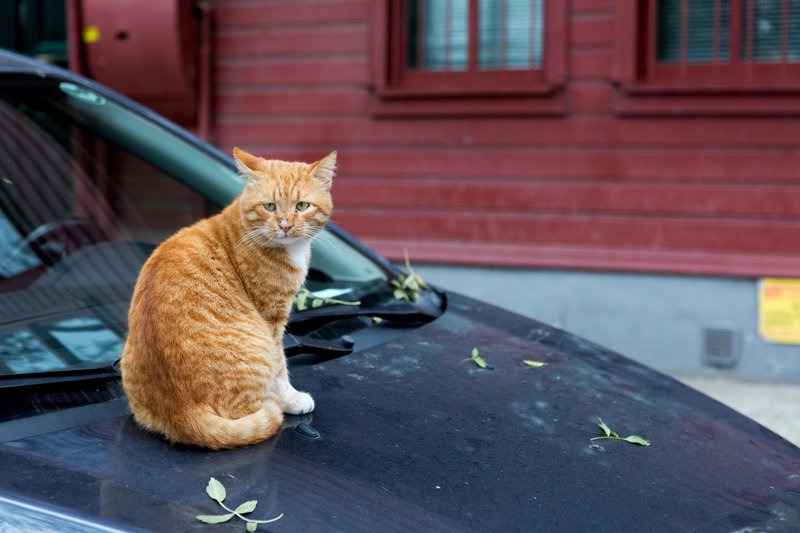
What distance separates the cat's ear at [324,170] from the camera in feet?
7.91

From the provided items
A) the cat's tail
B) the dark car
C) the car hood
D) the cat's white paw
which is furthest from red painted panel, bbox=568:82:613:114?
the cat's tail

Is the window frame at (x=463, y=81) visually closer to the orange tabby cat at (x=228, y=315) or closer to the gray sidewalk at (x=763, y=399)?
the gray sidewalk at (x=763, y=399)

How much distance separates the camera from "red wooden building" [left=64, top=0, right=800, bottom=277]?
6324 millimetres

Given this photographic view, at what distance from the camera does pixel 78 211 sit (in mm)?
3312

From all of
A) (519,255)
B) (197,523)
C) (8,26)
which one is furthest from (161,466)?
(8,26)

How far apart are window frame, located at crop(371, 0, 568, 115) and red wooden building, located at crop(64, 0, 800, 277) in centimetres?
1

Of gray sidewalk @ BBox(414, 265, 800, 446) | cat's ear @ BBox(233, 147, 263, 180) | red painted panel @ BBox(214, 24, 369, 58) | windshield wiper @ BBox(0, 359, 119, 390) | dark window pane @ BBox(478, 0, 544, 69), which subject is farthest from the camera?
red painted panel @ BBox(214, 24, 369, 58)

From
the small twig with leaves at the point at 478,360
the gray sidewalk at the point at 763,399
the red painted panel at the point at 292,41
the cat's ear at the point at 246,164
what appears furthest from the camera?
the red painted panel at the point at 292,41

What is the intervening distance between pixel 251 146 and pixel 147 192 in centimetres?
111

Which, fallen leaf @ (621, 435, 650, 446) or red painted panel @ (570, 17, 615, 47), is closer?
fallen leaf @ (621, 435, 650, 446)

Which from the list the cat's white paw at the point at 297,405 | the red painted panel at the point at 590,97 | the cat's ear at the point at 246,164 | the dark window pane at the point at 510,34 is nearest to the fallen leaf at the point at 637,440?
the cat's white paw at the point at 297,405

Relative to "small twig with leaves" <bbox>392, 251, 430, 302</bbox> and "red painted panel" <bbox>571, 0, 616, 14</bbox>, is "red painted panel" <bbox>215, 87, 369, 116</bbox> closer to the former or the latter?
"red painted panel" <bbox>571, 0, 616, 14</bbox>

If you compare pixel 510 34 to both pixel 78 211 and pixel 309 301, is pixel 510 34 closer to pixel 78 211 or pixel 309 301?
pixel 78 211

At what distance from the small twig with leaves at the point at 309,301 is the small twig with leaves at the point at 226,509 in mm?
940
